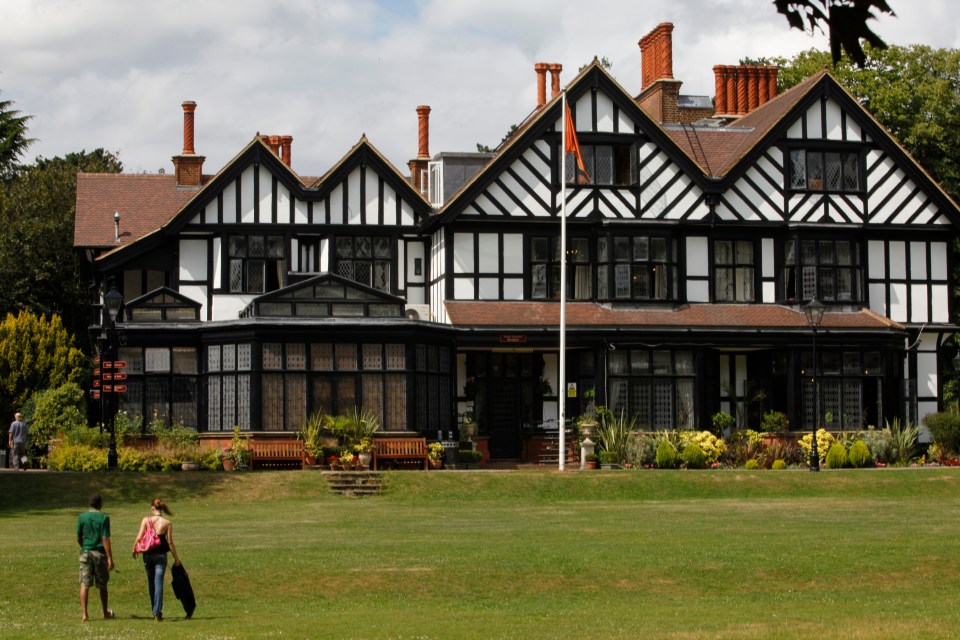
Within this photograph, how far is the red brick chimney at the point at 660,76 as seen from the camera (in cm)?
4806

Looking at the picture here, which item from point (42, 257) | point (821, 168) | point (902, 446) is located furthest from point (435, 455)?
point (42, 257)

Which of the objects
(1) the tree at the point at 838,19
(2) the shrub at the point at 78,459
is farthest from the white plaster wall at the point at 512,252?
(1) the tree at the point at 838,19

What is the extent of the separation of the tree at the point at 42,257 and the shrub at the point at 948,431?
103 feet

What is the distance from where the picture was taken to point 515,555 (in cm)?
2319

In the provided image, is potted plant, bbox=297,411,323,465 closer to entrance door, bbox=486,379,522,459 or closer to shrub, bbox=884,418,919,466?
entrance door, bbox=486,379,522,459

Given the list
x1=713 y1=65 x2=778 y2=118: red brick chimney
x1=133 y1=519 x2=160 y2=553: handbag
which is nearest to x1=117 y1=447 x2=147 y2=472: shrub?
x1=133 y1=519 x2=160 y2=553: handbag

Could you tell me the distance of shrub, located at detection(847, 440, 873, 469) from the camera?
128ft

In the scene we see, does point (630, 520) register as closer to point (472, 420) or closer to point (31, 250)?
point (472, 420)

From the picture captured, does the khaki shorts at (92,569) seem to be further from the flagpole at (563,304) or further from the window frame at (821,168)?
the window frame at (821,168)

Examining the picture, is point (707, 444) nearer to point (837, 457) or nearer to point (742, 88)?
point (837, 457)

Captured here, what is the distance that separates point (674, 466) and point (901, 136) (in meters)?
21.3

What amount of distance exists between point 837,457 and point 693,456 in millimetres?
3640

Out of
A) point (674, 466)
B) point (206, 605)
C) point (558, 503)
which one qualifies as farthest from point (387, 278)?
point (206, 605)

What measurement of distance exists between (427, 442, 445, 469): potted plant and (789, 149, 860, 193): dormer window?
46.2ft
